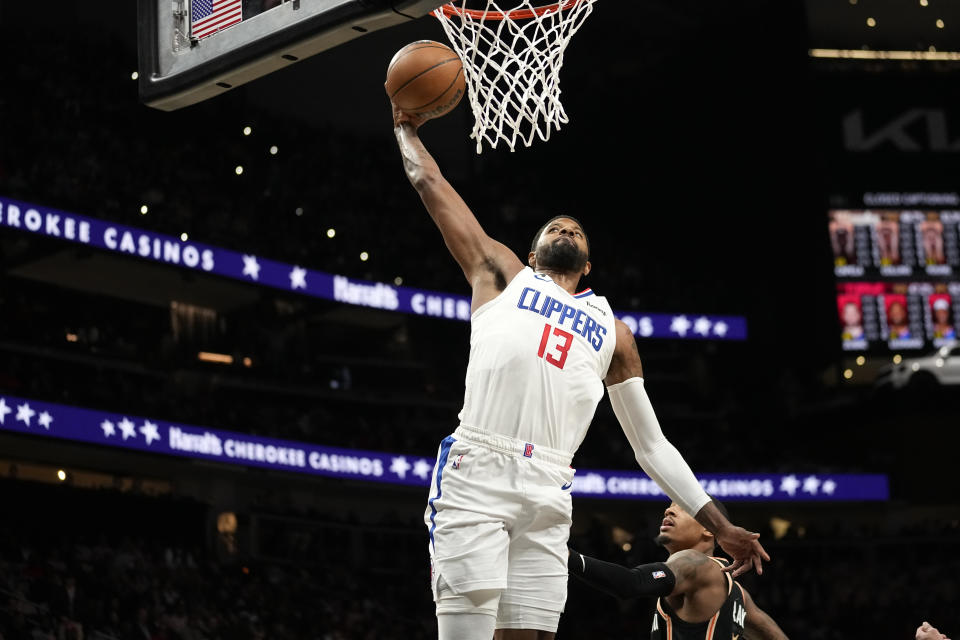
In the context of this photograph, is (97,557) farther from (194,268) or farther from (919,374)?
(919,374)

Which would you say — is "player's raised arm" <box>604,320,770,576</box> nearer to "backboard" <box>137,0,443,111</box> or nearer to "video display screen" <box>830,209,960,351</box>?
"backboard" <box>137,0,443,111</box>

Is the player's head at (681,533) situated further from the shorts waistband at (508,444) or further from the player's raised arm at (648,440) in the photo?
the shorts waistband at (508,444)

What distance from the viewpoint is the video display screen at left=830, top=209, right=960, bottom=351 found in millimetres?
19562

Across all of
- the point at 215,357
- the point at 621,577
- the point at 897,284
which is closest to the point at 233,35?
the point at 621,577

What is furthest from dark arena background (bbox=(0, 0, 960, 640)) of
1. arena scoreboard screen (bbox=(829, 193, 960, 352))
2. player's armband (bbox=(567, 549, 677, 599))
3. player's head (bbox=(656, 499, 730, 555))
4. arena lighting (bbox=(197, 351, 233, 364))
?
player's armband (bbox=(567, 549, 677, 599))

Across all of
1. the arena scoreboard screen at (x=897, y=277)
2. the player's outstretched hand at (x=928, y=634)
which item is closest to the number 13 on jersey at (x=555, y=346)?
the player's outstretched hand at (x=928, y=634)

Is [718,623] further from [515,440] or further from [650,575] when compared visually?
[515,440]

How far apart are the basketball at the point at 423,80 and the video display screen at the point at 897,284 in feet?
54.4

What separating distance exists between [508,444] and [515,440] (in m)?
0.03

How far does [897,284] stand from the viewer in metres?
19.7

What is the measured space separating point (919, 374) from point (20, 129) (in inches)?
582

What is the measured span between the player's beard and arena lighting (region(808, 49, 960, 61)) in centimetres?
2010

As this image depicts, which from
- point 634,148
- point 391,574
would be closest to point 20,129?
point 391,574

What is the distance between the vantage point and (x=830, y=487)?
67.0ft
